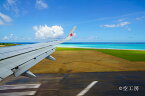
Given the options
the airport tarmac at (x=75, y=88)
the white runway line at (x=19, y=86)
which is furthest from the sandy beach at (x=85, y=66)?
the white runway line at (x=19, y=86)

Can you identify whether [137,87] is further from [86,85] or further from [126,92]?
[86,85]

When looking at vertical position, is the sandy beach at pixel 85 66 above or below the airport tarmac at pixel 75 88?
below

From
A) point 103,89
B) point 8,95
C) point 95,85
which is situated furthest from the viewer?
point 95,85

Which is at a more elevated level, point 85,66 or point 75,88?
point 75,88

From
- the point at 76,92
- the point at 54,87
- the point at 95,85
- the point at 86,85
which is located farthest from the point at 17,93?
the point at 95,85

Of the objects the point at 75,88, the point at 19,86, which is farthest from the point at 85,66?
the point at 19,86

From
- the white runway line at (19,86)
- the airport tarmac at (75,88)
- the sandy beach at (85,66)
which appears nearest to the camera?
the airport tarmac at (75,88)

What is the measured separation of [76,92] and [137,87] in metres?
2.97

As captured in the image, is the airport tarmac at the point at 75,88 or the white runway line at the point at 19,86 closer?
the airport tarmac at the point at 75,88

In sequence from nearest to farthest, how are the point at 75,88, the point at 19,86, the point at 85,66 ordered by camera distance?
the point at 75,88 < the point at 19,86 < the point at 85,66

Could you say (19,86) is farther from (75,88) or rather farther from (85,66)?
(85,66)

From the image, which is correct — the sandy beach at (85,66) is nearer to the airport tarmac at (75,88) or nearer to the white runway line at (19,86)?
the airport tarmac at (75,88)

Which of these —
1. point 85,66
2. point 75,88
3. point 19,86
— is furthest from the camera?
point 85,66

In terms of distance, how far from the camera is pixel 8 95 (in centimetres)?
553
